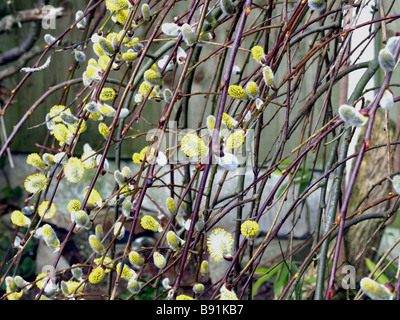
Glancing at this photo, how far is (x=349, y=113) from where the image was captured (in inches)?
15.2

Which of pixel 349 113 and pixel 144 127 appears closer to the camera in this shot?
pixel 349 113

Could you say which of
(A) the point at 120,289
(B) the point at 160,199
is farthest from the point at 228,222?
(A) the point at 120,289

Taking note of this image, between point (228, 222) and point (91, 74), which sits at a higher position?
point (91, 74)

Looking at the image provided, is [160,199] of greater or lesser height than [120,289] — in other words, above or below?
above

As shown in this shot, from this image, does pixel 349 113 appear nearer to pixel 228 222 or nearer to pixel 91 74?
pixel 91 74
